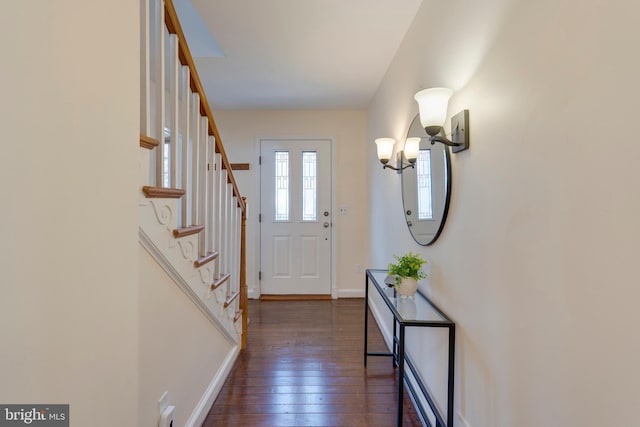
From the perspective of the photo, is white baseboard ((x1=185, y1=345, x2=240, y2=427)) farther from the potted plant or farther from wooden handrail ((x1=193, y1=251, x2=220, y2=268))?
the potted plant

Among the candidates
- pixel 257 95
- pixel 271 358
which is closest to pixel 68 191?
pixel 271 358

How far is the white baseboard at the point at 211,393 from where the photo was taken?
161 cm

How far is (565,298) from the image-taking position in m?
0.78

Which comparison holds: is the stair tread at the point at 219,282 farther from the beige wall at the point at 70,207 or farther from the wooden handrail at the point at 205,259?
the beige wall at the point at 70,207

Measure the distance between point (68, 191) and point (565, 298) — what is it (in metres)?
1.19

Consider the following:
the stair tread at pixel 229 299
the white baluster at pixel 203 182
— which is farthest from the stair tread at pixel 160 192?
the stair tread at pixel 229 299

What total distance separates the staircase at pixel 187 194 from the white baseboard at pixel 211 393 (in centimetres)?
16

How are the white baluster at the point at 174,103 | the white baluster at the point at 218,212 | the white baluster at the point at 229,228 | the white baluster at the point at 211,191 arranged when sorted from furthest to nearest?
the white baluster at the point at 229,228 < the white baluster at the point at 218,212 < the white baluster at the point at 211,191 < the white baluster at the point at 174,103

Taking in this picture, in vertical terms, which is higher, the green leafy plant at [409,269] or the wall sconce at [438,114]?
the wall sconce at [438,114]

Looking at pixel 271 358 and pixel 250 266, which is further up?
pixel 250 266

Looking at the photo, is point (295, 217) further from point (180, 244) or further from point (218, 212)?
point (180, 244)

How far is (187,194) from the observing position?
1616mm

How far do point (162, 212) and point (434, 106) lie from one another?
1234mm

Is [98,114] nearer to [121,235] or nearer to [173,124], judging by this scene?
[121,235]
